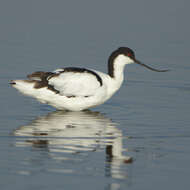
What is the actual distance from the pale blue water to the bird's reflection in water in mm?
16

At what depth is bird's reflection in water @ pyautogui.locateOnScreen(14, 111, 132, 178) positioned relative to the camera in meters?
8.29

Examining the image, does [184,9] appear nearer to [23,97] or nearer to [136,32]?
[136,32]

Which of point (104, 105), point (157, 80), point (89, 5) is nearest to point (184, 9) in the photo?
point (89, 5)

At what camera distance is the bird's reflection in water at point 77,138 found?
829cm

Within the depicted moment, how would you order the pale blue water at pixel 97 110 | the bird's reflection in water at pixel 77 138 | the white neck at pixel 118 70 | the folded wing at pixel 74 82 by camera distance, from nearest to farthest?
the pale blue water at pixel 97 110 < the bird's reflection in water at pixel 77 138 < the folded wing at pixel 74 82 < the white neck at pixel 118 70

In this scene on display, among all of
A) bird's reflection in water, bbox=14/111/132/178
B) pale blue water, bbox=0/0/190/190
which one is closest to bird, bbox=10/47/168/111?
pale blue water, bbox=0/0/190/190

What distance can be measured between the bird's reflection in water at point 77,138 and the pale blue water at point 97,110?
0.02 metres

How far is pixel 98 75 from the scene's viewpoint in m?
12.2

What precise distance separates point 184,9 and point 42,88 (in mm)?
14084

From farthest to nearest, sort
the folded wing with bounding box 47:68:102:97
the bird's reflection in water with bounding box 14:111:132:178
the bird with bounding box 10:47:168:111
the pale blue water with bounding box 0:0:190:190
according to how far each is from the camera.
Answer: the folded wing with bounding box 47:68:102:97
the bird with bounding box 10:47:168:111
the bird's reflection in water with bounding box 14:111:132:178
the pale blue water with bounding box 0:0:190:190

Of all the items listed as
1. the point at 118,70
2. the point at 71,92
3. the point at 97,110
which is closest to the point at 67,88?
the point at 71,92

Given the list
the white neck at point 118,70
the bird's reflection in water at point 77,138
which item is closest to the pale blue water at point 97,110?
the bird's reflection in water at point 77,138

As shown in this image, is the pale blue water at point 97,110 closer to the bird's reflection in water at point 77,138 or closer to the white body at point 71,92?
the bird's reflection in water at point 77,138

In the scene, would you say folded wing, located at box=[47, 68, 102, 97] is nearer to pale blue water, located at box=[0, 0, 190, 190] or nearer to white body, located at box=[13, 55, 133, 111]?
white body, located at box=[13, 55, 133, 111]
